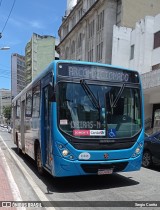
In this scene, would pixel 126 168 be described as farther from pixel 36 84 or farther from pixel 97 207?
pixel 36 84

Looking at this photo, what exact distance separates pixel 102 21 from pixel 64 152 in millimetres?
33752

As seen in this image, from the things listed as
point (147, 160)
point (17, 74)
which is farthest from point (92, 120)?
point (17, 74)

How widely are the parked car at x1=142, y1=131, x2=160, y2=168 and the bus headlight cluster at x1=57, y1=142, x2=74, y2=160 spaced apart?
4499mm

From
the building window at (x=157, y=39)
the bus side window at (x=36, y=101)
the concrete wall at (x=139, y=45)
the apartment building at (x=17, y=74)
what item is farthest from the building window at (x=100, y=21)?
the apartment building at (x=17, y=74)

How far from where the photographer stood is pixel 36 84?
10008 mm

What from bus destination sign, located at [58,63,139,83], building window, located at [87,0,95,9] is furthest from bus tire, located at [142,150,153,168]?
building window, located at [87,0,95,9]

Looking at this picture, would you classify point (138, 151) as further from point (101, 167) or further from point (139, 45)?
point (139, 45)

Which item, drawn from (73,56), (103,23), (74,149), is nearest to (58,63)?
(74,149)

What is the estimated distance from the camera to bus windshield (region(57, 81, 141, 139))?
→ 24.4 ft

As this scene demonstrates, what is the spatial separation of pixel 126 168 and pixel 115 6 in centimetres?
3308

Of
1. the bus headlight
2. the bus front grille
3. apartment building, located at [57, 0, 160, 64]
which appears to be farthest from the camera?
apartment building, located at [57, 0, 160, 64]

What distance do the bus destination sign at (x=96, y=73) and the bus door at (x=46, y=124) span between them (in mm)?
538

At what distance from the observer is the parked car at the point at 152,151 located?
10.8 meters

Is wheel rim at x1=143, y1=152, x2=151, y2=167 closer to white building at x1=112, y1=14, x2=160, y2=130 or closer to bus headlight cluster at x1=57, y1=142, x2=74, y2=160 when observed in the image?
bus headlight cluster at x1=57, y1=142, x2=74, y2=160
